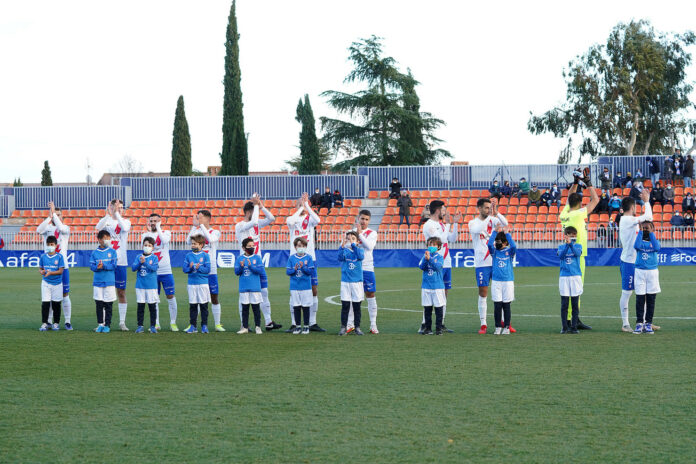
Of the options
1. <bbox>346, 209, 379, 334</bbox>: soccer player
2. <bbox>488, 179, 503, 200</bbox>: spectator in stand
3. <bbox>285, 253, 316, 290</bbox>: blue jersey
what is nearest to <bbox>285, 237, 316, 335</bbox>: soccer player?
<bbox>285, 253, 316, 290</bbox>: blue jersey

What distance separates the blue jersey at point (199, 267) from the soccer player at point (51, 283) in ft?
7.50

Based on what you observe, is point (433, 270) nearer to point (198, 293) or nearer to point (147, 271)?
point (198, 293)

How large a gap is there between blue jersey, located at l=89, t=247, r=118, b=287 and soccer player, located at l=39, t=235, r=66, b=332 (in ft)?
2.28

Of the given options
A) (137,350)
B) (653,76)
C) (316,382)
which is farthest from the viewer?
(653,76)

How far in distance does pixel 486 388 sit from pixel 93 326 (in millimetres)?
8154

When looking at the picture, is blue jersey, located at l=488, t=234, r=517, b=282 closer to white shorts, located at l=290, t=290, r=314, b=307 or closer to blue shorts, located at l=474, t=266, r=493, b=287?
blue shorts, located at l=474, t=266, r=493, b=287

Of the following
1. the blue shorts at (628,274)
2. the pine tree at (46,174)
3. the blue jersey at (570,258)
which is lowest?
the blue shorts at (628,274)

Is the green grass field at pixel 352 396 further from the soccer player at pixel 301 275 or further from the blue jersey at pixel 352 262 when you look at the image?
the blue jersey at pixel 352 262

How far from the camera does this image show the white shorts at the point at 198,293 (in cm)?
1278

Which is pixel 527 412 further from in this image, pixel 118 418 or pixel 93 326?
pixel 93 326

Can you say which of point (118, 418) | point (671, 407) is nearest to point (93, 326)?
point (118, 418)

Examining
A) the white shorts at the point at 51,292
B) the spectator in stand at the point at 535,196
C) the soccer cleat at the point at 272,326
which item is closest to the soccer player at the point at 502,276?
the soccer cleat at the point at 272,326

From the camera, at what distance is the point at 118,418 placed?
684 centimetres

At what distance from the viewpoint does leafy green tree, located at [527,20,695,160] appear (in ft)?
176
